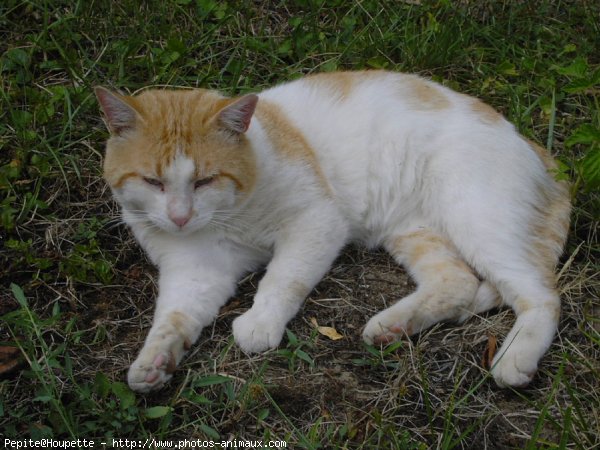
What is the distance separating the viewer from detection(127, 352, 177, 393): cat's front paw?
272cm

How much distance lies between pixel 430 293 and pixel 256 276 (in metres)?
0.80

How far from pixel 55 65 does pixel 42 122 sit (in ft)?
1.48

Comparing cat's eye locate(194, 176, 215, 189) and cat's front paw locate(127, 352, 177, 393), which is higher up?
cat's eye locate(194, 176, 215, 189)

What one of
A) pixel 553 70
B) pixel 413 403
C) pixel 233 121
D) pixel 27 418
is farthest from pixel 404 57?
pixel 27 418

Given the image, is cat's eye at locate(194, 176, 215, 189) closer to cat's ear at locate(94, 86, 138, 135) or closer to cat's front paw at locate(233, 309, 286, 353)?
cat's ear at locate(94, 86, 138, 135)

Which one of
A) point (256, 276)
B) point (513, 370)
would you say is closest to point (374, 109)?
point (256, 276)

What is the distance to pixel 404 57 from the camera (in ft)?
14.2

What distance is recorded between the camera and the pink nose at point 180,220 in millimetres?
2902

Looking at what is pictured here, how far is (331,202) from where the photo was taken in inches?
133

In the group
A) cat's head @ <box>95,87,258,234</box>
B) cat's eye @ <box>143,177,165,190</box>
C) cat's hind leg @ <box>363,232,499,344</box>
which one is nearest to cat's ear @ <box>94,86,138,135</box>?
cat's head @ <box>95,87,258,234</box>

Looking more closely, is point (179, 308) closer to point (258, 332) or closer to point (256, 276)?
point (258, 332)

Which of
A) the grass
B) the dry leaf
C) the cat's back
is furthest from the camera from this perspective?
the cat's back

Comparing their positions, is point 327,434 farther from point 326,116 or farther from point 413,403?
point 326,116

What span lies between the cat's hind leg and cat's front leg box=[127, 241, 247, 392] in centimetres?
66
